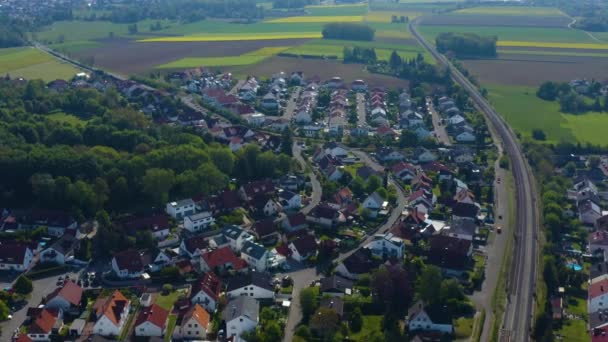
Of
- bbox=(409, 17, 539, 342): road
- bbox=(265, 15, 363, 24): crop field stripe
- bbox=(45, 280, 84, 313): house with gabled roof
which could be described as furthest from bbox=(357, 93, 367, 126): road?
bbox=(265, 15, 363, 24): crop field stripe

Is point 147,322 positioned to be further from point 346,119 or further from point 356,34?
point 356,34

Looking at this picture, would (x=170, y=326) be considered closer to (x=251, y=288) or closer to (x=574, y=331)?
(x=251, y=288)

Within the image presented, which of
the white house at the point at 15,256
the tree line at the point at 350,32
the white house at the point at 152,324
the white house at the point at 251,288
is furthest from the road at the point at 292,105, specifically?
the white house at the point at 152,324

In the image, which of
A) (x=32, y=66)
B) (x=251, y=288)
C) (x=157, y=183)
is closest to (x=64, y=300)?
(x=251, y=288)

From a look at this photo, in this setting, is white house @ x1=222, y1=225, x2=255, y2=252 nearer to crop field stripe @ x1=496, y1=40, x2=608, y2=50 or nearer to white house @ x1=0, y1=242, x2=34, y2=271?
white house @ x1=0, y1=242, x2=34, y2=271

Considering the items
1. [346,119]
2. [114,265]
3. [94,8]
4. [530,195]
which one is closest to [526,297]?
[530,195]

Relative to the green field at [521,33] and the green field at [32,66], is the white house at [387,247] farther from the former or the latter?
the green field at [521,33]
